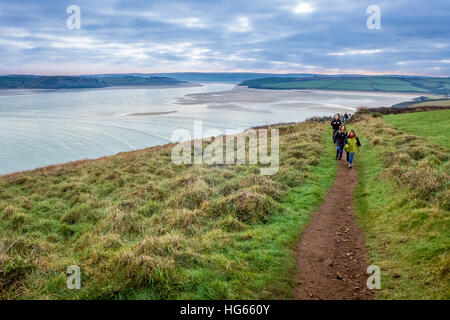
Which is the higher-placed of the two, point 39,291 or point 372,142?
point 372,142

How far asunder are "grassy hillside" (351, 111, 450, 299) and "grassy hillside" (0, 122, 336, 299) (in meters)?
2.22

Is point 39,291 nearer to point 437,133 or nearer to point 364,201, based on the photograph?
point 364,201

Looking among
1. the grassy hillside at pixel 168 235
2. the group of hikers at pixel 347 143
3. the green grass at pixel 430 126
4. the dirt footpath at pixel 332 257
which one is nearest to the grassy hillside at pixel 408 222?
the dirt footpath at pixel 332 257

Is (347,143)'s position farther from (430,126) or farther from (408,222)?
(430,126)

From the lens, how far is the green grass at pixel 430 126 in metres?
22.0

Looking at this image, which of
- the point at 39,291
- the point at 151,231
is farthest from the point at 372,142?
the point at 39,291

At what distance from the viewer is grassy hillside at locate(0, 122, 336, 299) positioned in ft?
20.8

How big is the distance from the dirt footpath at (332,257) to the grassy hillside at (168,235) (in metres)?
0.40

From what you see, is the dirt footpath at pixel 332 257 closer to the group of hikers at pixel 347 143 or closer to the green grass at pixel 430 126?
the group of hikers at pixel 347 143

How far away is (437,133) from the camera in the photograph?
24.0 metres

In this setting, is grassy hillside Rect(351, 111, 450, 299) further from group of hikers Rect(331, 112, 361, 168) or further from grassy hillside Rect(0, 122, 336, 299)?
grassy hillside Rect(0, 122, 336, 299)

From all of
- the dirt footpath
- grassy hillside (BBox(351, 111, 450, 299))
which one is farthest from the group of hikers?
the dirt footpath
